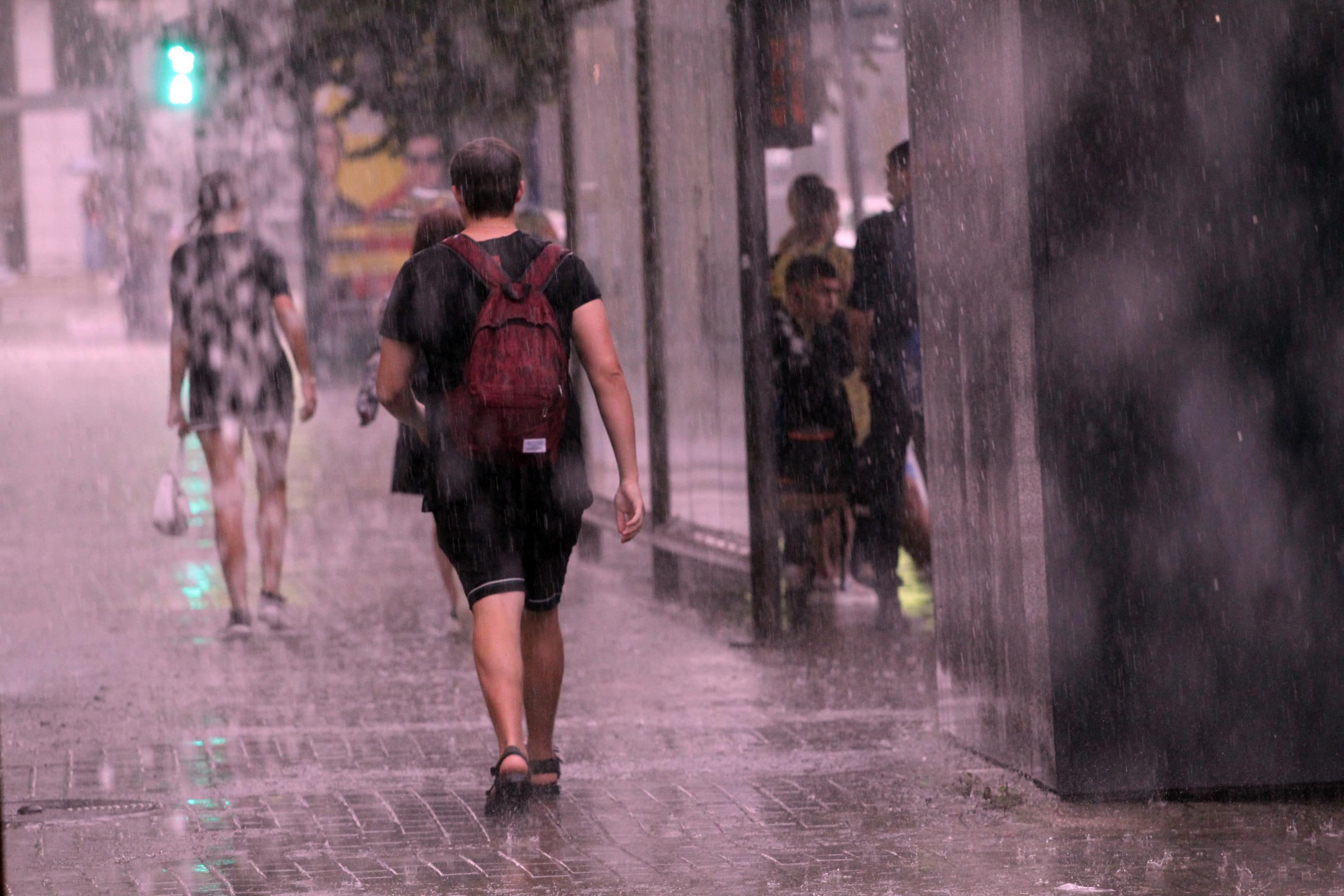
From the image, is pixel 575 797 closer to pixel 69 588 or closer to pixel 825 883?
pixel 825 883

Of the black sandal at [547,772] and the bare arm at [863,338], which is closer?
the black sandal at [547,772]

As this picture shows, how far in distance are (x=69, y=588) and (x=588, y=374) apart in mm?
5597

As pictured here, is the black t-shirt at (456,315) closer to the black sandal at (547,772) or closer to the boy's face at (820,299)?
the black sandal at (547,772)

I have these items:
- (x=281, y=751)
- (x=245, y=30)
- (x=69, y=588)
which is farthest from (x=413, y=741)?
(x=245, y=30)

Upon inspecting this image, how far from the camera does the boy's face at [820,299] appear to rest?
10.0 m

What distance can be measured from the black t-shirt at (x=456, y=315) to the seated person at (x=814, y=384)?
3.66 metres

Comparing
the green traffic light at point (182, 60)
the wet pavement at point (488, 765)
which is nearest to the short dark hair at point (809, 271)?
the wet pavement at point (488, 765)

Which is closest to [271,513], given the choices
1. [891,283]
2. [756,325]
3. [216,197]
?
[216,197]

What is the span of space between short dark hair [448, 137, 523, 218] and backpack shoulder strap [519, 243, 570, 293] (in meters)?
0.19

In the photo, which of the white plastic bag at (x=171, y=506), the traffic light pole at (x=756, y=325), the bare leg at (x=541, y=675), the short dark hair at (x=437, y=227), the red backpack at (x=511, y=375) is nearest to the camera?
the red backpack at (x=511, y=375)

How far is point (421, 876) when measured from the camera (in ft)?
18.0

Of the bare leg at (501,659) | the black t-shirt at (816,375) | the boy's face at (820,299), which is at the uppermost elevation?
the boy's face at (820,299)

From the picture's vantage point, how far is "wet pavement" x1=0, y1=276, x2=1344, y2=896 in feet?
18.1

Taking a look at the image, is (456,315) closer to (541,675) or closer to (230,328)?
(541,675)
